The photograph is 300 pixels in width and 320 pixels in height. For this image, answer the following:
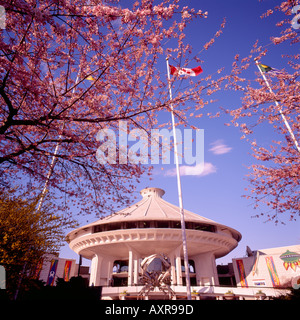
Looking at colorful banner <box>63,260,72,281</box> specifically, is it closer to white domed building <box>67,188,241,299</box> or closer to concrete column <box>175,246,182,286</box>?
white domed building <box>67,188,241,299</box>

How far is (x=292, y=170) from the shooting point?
418 inches

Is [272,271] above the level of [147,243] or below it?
below

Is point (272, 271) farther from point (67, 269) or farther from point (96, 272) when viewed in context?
point (67, 269)

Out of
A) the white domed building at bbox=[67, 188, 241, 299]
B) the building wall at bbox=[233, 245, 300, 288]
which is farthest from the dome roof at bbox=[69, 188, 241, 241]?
the building wall at bbox=[233, 245, 300, 288]

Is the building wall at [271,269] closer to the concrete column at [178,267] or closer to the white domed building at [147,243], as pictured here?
the white domed building at [147,243]

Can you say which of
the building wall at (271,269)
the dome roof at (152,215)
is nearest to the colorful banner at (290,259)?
the building wall at (271,269)

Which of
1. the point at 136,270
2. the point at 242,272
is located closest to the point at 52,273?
the point at 136,270

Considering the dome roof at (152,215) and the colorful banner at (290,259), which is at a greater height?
the dome roof at (152,215)

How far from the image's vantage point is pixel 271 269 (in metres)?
27.8

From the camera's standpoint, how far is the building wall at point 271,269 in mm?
26406

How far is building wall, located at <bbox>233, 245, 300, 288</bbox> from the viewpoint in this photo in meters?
26.4
